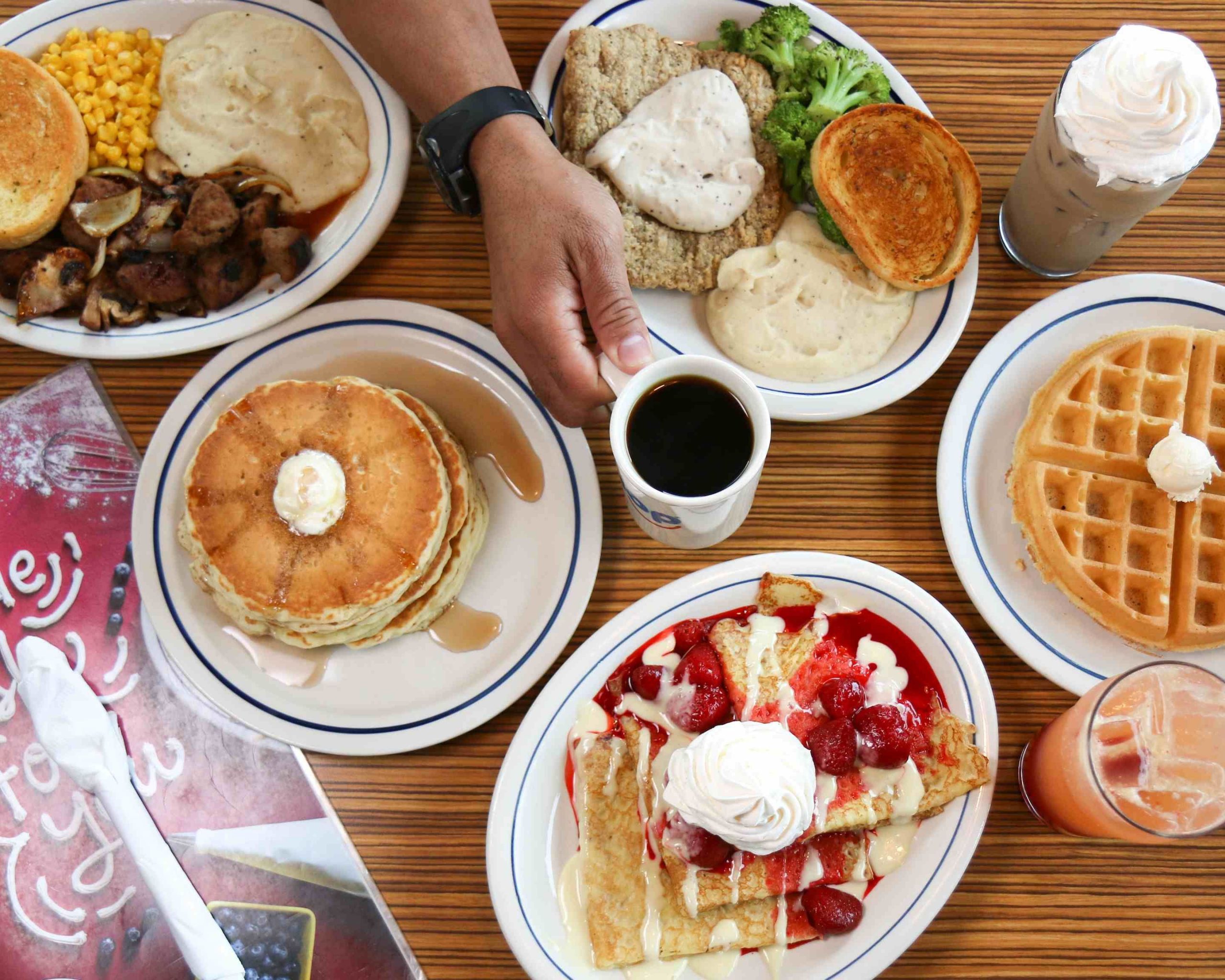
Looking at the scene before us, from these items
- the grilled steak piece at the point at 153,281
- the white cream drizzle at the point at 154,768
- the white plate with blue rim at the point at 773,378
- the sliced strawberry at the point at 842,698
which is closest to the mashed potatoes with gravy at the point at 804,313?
the white plate with blue rim at the point at 773,378

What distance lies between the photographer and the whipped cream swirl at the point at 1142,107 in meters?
1.65

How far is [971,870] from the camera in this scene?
1.94m

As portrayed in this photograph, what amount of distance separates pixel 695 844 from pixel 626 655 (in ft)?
1.24

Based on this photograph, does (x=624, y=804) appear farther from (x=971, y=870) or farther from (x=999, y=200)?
(x=999, y=200)

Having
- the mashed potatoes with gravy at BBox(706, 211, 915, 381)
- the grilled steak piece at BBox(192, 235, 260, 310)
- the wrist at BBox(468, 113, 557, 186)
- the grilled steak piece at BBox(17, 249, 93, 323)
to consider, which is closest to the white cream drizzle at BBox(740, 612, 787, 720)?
the mashed potatoes with gravy at BBox(706, 211, 915, 381)

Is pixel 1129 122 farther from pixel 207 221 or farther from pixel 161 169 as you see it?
pixel 161 169

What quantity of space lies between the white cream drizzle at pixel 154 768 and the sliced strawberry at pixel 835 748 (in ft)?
4.41

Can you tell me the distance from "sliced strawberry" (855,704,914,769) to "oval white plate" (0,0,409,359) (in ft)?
4.70

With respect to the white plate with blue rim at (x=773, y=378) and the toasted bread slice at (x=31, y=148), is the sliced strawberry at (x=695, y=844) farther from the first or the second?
the toasted bread slice at (x=31, y=148)

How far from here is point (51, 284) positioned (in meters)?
1.99

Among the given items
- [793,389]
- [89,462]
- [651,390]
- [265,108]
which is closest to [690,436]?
[651,390]

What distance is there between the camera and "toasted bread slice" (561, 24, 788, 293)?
1940 millimetres

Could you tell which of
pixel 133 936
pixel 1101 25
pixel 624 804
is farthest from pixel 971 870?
pixel 1101 25

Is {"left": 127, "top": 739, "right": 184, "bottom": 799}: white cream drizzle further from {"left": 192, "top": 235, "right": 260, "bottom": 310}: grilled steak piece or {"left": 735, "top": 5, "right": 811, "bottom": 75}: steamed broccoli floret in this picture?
{"left": 735, "top": 5, "right": 811, "bottom": 75}: steamed broccoli floret
